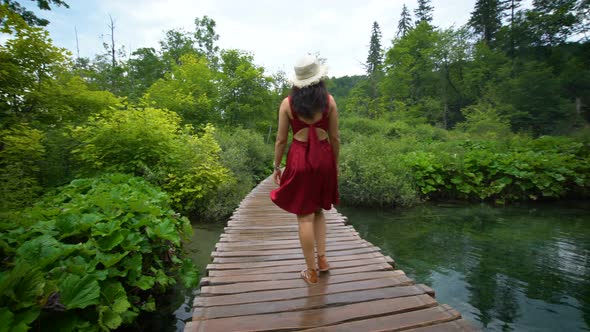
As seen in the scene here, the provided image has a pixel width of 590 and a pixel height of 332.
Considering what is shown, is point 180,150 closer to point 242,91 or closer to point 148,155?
point 148,155

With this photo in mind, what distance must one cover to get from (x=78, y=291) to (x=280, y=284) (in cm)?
153

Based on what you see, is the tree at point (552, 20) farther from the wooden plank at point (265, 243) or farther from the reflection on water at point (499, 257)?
the wooden plank at point (265, 243)

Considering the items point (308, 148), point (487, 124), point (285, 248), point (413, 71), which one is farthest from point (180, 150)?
point (413, 71)

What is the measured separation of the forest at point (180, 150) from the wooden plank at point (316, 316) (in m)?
0.81

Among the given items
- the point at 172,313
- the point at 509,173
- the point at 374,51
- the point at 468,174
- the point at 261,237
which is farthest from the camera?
the point at 374,51

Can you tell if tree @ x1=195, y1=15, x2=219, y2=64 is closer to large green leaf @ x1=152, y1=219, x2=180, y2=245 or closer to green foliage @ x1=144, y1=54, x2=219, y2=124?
green foliage @ x1=144, y1=54, x2=219, y2=124

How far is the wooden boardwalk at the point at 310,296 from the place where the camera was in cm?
198

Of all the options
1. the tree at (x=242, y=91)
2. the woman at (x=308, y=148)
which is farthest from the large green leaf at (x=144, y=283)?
the tree at (x=242, y=91)

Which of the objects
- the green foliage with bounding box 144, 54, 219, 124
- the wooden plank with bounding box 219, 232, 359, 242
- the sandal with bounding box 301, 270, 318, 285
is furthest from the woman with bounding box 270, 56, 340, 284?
the green foliage with bounding box 144, 54, 219, 124

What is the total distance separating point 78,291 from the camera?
6.15 ft

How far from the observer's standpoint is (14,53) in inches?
225

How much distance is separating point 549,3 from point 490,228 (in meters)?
23.0

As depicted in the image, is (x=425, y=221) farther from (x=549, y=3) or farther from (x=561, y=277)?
(x=549, y=3)

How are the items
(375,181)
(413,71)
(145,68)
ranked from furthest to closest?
1. (413,71)
2. (145,68)
3. (375,181)
